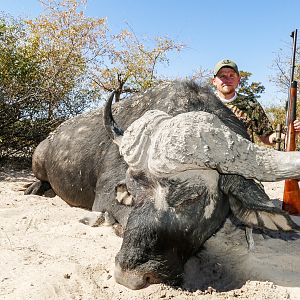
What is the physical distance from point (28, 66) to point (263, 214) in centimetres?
872

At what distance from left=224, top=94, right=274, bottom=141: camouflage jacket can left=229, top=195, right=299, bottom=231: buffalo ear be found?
321 centimetres

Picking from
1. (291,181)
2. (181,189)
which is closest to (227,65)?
(291,181)

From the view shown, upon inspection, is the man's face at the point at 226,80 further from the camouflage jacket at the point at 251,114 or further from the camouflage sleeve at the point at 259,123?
the camouflage sleeve at the point at 259,123

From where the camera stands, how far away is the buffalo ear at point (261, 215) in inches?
116

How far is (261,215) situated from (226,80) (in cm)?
333

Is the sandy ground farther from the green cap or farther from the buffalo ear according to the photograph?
the green cap

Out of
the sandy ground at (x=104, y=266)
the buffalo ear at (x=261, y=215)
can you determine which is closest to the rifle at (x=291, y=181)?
the sandy ground at (x=104, y=266)

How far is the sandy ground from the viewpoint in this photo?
8.85 ft

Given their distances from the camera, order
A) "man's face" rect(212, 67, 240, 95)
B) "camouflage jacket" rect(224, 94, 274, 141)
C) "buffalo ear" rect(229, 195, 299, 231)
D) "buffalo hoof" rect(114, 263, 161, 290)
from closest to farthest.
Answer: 1. "buffalo hoof" rect(114, 263, 161, 290)
2. "buffalo ear" rect(229, 195, 299, 231)
3. "man's face" rect(212, 67, 240, 95)
4. "camouflage jacket" rect(224, 94, 274, 141)

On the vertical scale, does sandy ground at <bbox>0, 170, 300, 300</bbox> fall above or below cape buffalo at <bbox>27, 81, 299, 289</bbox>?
below

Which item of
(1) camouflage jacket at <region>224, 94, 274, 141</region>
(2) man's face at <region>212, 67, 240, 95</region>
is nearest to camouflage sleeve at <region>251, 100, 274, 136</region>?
(1) camouflage jacket at <region>224, 94, 274, 141</region>

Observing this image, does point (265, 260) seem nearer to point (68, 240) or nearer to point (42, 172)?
point (68, 240)

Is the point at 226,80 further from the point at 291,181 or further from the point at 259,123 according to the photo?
the point at 291,181

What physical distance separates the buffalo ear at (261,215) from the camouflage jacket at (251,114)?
3.21m
